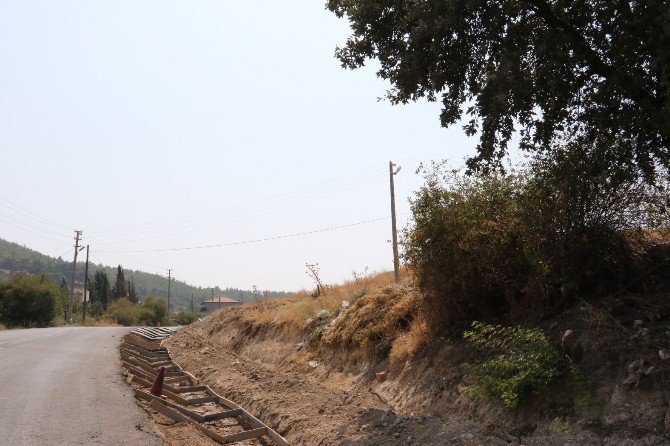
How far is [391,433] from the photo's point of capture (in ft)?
28.4

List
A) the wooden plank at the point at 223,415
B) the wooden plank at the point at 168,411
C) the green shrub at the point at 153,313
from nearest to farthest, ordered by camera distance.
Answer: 1. the wooden plank at the point at 168,411
2. the wooden plank at the point at 223,415
3. the green shrub at the point at 153,313

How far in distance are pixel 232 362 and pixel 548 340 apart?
1246 centimetres

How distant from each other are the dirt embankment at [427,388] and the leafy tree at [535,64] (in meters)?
2.37

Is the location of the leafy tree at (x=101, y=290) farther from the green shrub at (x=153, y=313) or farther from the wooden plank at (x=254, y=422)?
the wooden plank at (x=254, y=422)

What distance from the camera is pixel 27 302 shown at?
2156 inches

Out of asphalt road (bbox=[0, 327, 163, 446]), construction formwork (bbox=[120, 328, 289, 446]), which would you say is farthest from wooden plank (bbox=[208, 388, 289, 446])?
asphalt road (bbox=[0, 327, 163, 446])

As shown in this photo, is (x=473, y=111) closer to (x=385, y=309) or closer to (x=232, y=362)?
(x=385, y=309)

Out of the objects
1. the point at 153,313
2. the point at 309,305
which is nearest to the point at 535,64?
the point at 309,305

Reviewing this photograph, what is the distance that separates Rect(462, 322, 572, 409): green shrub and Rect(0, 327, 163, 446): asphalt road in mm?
5013

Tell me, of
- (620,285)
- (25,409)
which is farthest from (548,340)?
(25,409)

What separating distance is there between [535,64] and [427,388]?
5.57 meters

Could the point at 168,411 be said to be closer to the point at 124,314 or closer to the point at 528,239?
the point at 528,239

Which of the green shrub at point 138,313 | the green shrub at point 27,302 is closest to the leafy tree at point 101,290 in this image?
the green shrub at point 138,313

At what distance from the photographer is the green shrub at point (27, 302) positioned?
5350 centimetres
